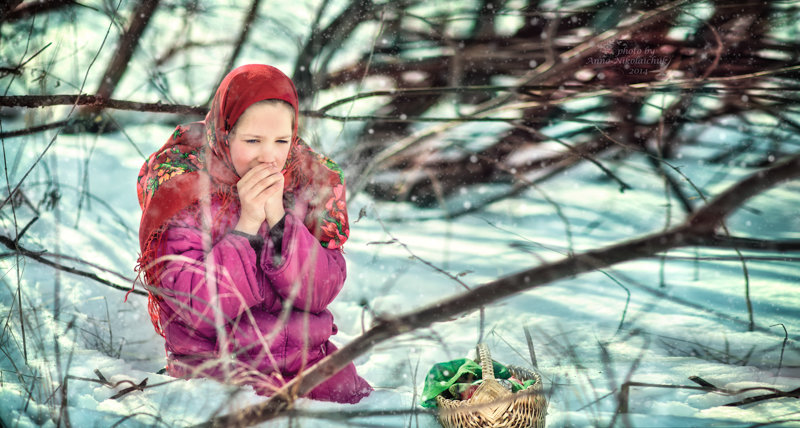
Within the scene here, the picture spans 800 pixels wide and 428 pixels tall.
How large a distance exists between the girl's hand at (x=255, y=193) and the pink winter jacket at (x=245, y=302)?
0.02 meters

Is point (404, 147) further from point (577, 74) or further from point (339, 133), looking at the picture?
point (577, 74)

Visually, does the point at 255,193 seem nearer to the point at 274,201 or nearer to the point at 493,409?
the point at 274,201

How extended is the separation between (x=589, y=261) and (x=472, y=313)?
0.24 m

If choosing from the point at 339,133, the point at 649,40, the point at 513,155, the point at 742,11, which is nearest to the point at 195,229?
the point at 339,133

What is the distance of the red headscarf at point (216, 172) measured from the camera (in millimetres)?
626

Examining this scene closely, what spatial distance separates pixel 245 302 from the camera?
604mm

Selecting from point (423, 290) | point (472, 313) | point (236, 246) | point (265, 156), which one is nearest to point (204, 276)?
point (236, 246)

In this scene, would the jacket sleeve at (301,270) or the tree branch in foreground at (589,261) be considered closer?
the tree branch in foreground at (589,261)

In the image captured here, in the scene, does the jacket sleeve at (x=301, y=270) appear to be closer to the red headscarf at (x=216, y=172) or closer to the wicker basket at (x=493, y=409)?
the red headscarf at (x=216, y=172)

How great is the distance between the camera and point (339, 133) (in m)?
0.97

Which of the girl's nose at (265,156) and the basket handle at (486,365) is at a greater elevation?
the girl's nose at (265,156)

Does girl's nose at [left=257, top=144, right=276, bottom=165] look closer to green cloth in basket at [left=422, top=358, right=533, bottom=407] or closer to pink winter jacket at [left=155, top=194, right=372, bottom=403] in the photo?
pink winter jacket at [left=155, top=194, right=372, bottom=403]

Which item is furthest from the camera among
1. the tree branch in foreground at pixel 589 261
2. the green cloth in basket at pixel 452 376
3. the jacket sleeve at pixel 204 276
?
the green cloth in basket at pixel 452 376

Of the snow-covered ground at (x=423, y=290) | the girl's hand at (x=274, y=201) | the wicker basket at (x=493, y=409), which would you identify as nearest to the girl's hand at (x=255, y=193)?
the girl's hand at (x=274, y=201)
